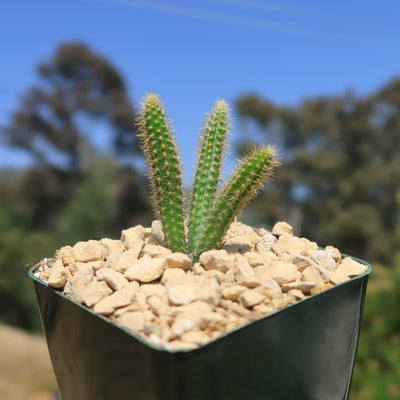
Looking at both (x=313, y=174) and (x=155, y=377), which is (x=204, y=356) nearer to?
(x=155, y=377)

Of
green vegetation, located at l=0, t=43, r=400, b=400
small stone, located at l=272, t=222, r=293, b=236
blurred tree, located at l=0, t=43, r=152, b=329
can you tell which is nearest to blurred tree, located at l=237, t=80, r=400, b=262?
green vegetation, located at l=0, t=43, r=400, b=400

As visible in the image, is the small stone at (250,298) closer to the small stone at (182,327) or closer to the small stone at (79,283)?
the small stone at (182,327)

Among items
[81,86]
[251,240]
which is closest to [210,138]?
[251,240]

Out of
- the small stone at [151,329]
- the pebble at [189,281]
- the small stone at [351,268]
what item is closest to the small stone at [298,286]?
the pebble at [189,281]

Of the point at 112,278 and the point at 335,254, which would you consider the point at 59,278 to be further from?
the point at 335,254

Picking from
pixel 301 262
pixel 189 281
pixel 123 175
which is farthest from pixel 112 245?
pixel 123 175

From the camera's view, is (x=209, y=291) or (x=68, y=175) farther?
(x=68, y=175)

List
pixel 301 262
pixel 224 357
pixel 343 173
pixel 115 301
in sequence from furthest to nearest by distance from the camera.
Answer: pixel 343 173 → pixel 301 262 → pixel 115 301 → pixel 224 357

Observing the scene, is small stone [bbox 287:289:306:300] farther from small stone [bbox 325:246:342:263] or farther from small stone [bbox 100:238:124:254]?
small stone [bbox 100:238:124:254]
